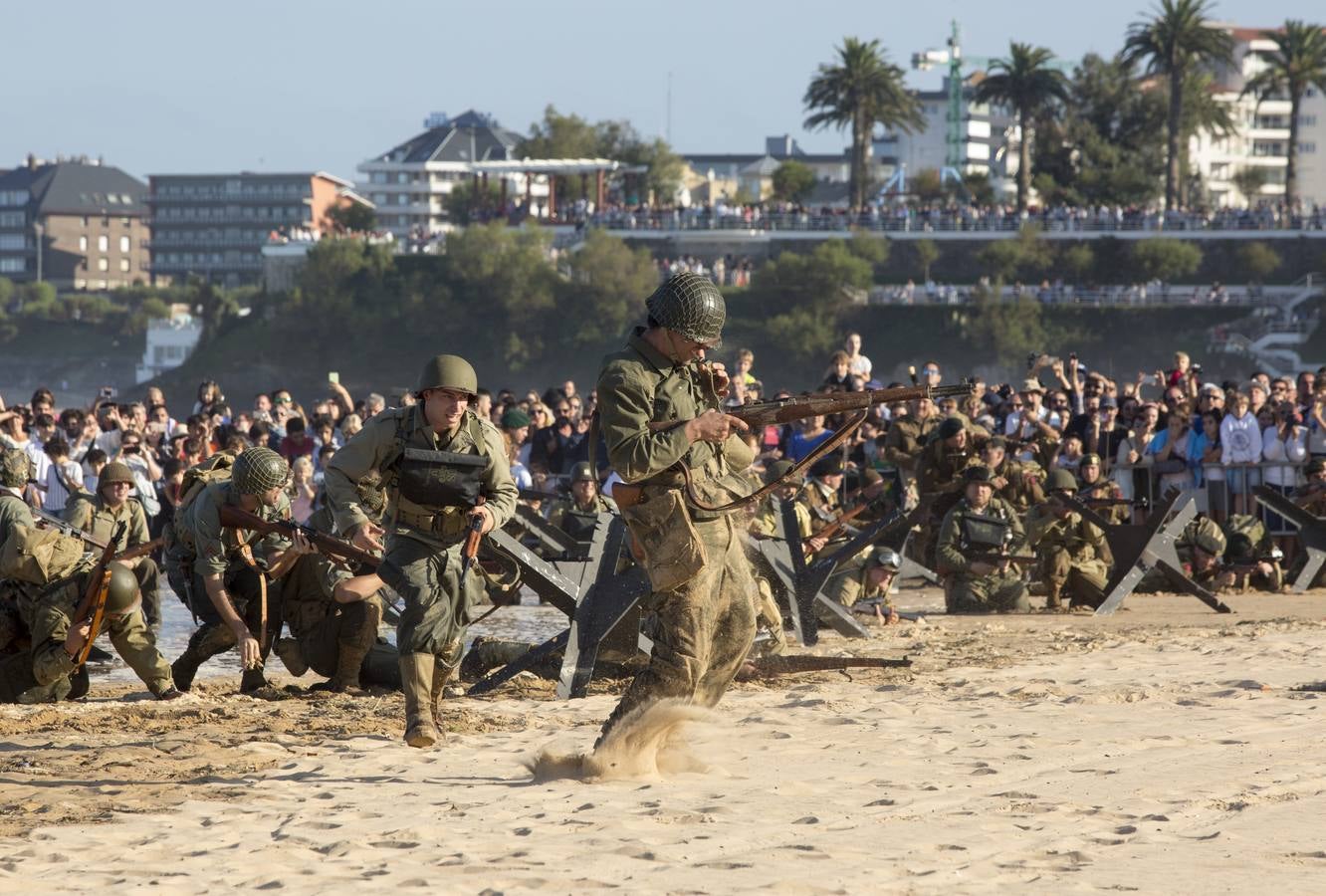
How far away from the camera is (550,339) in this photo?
83.9 m

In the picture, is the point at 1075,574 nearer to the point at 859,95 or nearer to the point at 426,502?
the point at 426,502

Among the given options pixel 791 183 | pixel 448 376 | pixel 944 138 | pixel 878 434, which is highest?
pixel 944 138

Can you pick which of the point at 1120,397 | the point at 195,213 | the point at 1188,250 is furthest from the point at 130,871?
the point at 195,213

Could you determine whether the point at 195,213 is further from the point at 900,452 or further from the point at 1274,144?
the point at 900,452

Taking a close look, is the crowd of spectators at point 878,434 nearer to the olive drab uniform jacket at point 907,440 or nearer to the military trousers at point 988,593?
the olive drab uniform jacket at point 907,440

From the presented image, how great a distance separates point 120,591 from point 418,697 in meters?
2.48

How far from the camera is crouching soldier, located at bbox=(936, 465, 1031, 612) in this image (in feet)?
46.8

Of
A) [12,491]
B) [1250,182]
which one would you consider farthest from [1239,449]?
[1250,182]

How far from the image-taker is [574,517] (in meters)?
14.5

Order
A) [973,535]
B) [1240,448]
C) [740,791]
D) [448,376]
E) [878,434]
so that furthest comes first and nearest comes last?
[878,434] → [1240,448] → [973,535] → [448,376] → [740,791]

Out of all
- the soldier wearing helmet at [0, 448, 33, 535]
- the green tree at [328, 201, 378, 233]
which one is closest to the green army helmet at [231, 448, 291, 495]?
the soldier wearing helmet at [0, 448, 33, 535]

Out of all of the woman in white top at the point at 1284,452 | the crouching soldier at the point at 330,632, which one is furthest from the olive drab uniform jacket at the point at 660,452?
the woman in white top at the point at 1284,452

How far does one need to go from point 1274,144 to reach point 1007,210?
53.6m

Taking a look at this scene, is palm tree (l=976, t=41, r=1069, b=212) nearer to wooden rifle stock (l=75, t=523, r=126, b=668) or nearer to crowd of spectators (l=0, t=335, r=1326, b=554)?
crowd of spectators (l=0, t=335, r=1326, b=554)
